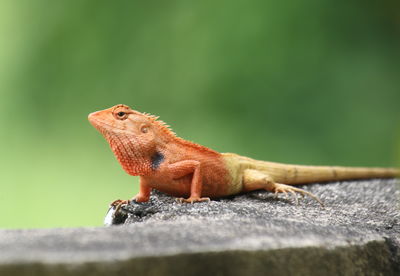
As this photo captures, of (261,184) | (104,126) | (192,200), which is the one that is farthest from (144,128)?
(261,184)

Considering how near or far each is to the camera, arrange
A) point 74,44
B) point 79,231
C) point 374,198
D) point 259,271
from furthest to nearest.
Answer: point 74,44 → point 374,198 → point 79,231 → point 259,271

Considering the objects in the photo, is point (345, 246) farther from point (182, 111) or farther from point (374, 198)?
point (182, 111)

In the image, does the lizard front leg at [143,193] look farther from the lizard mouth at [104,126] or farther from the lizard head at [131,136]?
the lizard mouth at [104,126]

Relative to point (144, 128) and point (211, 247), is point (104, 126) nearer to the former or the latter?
point (144, 128)

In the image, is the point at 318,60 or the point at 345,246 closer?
the point at 345,246

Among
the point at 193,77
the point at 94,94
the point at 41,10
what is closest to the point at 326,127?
the point at 193,77

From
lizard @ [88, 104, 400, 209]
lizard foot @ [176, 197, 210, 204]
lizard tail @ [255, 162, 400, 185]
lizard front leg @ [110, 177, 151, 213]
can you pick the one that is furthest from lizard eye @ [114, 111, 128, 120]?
lizard tail @ [255, 162, 400, 185]
